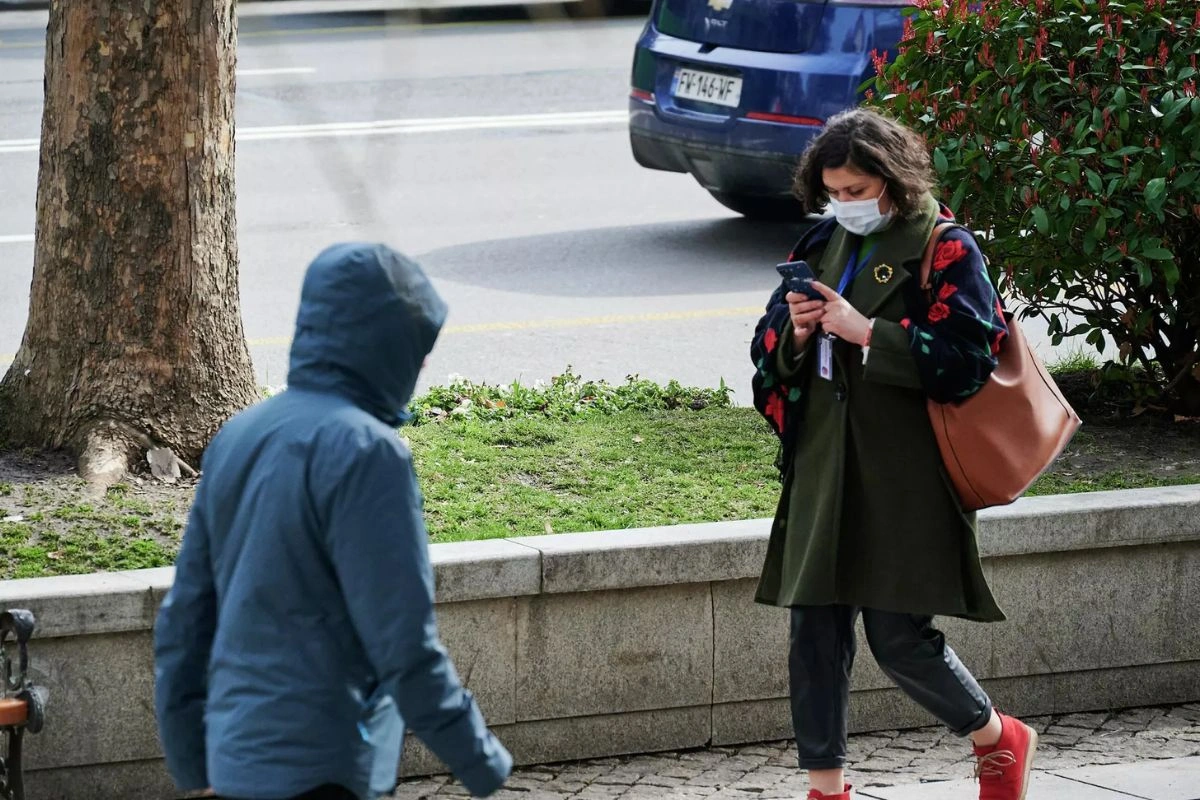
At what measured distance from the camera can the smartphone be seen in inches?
153

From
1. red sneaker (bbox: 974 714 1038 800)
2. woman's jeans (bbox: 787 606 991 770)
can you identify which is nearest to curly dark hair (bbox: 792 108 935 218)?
woman's jeans (bbox: 787 606 991 770)

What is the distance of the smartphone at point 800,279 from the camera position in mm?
3879

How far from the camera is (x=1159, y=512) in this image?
16.4 feet

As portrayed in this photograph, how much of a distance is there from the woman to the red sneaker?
0.10 m

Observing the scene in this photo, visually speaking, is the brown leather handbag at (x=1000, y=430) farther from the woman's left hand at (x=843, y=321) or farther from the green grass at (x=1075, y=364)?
the green grass at (x=1075, y=364)

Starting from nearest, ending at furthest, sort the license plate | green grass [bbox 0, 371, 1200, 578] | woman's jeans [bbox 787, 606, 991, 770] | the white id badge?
the white id badge, woman's jeans [bbox 787, 606, 991, 770], green grass [bbox 0, 371, 1200, 578], the license plate

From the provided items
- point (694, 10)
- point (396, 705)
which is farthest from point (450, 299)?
point (396, 705)

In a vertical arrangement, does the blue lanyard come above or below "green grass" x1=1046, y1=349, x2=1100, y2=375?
above

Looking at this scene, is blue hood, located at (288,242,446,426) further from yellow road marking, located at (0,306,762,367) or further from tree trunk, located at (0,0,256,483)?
yellow road marking, located at (0,306,762,367)

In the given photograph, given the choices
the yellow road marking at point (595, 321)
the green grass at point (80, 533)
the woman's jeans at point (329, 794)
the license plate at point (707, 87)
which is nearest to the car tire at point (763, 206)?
the license plate at point (707, 87)

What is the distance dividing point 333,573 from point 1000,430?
1752mm

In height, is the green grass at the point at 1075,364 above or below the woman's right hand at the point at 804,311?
below

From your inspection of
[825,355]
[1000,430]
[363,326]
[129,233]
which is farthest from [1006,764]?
[129,233]

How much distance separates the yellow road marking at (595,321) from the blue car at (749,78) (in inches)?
43.1
